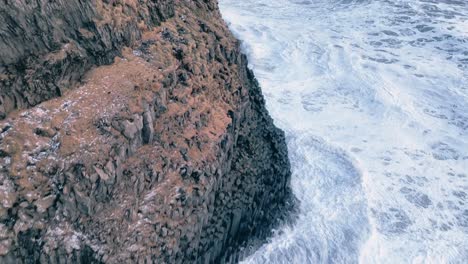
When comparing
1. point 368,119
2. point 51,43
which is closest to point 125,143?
point 51,43

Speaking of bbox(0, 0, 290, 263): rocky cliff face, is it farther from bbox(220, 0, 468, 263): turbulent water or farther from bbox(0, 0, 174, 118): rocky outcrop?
bbox(220, 0, 468, 263): turbulent water

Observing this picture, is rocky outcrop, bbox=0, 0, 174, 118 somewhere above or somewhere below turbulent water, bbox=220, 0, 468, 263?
above

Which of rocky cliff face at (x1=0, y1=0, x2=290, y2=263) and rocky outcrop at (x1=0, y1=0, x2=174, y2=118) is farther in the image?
rocky outcrop at (x1=0, y1=0, x2=174, y2=118)

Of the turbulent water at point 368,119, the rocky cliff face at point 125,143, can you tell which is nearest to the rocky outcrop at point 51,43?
the rocky cliff face at point 125,143

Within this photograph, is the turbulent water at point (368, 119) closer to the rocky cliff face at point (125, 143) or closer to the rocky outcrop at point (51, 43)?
the rocky cliff face at point (125, 143)

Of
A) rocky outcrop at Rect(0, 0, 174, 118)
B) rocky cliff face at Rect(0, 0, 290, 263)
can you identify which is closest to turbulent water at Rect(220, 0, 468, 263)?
rocky cliff face at Rect(0, 0, 290, 263)

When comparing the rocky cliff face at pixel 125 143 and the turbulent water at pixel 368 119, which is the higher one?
the rocky cliff face at pixel 125 143

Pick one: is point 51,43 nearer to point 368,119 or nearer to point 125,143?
point 125,143
